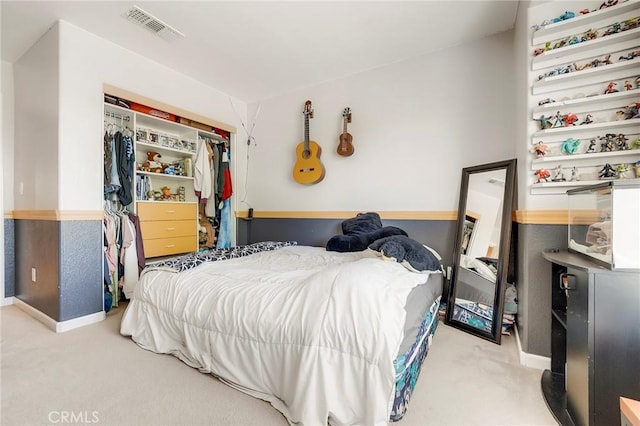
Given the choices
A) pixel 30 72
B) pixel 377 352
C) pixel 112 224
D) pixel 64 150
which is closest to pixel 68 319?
pixel 112 224

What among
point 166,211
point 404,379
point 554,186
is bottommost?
point 404,379

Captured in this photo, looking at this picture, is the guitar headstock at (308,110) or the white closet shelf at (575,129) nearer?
the white closet shelf at (575,129)

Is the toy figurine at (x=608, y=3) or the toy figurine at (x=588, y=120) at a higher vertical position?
the toy figurine at (x=608, y=3)

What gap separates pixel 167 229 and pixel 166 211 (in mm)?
200

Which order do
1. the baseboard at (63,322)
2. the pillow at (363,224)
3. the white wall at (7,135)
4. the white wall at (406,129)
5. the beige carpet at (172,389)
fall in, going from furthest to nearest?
the white wall at (7,135)
the pillow at (363,224)
the white wall at (406,129)
the baseboard at (63,322)
the beige carpet at (172,389)

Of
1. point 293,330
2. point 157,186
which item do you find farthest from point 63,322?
point 293,330

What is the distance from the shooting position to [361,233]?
251 centimetres

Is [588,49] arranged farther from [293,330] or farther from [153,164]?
[153,164]

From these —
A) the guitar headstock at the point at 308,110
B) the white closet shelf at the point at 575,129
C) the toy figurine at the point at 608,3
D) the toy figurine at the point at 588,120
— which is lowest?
the white closet shelf at the point at 575,129

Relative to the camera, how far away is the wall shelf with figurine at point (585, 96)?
143cm

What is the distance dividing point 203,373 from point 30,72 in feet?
10.1

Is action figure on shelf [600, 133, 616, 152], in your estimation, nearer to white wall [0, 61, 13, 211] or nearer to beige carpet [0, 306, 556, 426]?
beige carpet [0, 306, 556, 426]

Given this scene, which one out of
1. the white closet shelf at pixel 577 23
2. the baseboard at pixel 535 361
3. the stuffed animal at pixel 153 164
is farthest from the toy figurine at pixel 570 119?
the stuffed animal at pixel 153 164

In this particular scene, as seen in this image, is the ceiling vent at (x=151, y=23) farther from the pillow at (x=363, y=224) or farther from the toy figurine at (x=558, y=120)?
the toy figurine at (x=558, y=120)
